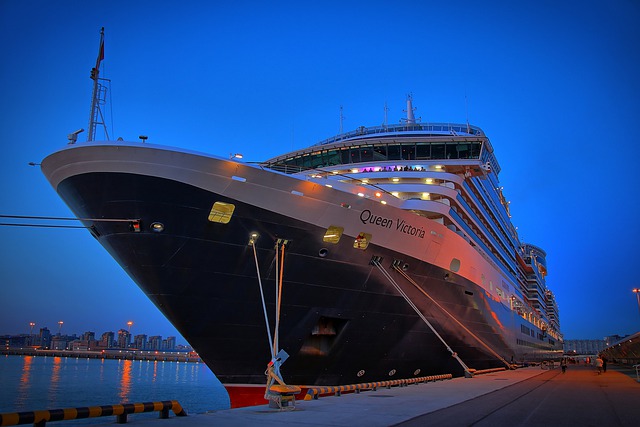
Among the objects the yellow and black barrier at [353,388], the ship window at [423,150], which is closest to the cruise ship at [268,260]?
the yellow and black barrier at [353,388]

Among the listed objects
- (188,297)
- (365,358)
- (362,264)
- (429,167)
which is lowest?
(365,358)

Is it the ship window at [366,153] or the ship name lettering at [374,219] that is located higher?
the ship window at [366,153]

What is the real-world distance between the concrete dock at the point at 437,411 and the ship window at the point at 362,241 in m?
3.98

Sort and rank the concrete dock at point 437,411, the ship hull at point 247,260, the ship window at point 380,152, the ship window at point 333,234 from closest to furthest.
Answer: the concrete dock at point 437,411
the ship hull at point 247,260
the ship window at point 333,234
the ship window at point 380,152

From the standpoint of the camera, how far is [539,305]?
56719 millimetres

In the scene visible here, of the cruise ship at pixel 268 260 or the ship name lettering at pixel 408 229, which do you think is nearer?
the cruise ship at pixel 268 260

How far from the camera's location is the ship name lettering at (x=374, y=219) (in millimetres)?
14227

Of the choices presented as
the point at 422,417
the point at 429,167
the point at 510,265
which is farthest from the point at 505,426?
the point at 510,265

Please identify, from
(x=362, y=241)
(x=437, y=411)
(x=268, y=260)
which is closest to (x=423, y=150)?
(x=362, y=241)

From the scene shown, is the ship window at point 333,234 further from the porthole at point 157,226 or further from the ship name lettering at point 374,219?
the porthole at point 157,226

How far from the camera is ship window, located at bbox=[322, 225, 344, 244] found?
1359cm

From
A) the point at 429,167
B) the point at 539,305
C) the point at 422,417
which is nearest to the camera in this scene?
the point at 422,417

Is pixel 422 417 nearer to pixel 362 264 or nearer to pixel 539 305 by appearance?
pixel 362 264

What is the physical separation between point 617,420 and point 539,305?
5128cm
